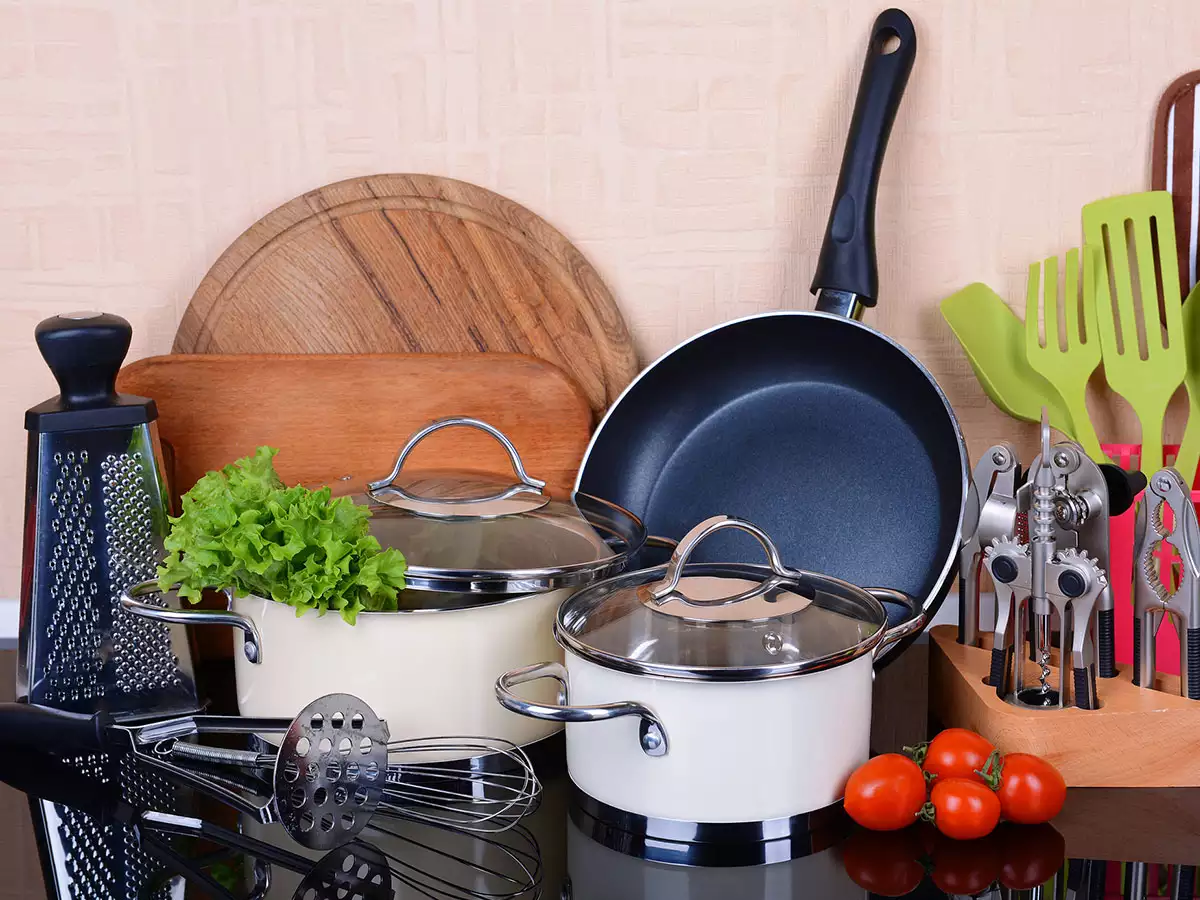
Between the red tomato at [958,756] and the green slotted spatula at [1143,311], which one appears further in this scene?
the green slotted spatula at [1143,311]

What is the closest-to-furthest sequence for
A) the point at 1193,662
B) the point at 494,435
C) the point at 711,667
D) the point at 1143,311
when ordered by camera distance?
the point at 711,667
the point at 1193,662
the point at 494,435
the point at 1143,311

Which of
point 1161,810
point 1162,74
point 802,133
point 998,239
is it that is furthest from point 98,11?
point 1161,810

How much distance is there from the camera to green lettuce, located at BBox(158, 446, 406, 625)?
79cm

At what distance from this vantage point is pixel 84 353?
0.95m

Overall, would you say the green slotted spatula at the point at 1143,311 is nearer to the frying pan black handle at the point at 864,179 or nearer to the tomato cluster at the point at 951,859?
the frying pan black handle at the point at 864,179

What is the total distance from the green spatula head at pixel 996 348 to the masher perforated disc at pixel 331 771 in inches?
23.8

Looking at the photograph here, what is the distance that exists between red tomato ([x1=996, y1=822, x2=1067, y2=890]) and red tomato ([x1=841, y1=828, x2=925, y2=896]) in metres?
0.05

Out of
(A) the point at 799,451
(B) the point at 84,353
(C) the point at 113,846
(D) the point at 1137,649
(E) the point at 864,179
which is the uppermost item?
(E) the point at 864,179

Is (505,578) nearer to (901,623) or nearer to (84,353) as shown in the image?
(901,623)

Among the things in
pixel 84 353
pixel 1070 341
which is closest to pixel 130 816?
pixel 84 353

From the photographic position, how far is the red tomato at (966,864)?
2.38ft

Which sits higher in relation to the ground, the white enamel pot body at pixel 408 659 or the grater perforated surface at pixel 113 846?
the white enamel pot body at pixel 408 659

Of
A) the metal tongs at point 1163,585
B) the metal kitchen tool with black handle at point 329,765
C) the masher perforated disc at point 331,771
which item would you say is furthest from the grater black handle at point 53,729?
the metal tongs at point 1163,585

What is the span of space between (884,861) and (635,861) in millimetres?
156
